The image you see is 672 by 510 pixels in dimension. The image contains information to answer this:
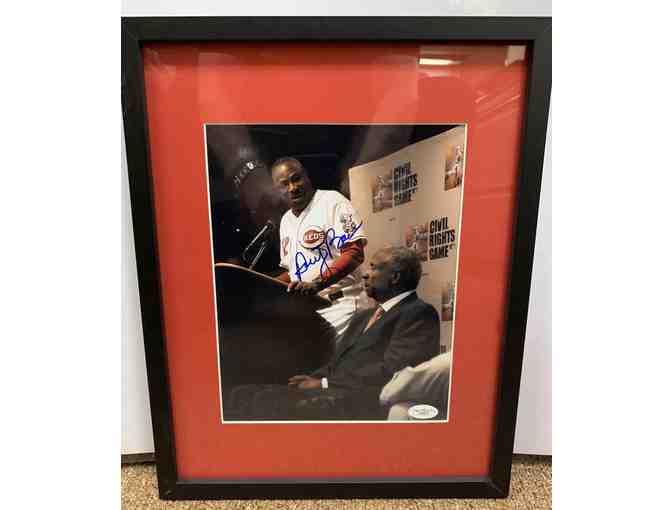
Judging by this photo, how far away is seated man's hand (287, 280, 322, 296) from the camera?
0.49m

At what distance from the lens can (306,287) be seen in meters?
0.49

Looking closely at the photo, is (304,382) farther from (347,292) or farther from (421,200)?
(421,200)

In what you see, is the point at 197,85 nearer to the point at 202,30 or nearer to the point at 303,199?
the point at 202,30

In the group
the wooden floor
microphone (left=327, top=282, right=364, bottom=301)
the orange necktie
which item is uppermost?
microphone (left=327, top=282, right=364, bottom=301)

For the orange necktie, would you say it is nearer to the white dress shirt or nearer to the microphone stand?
the white dress shirt

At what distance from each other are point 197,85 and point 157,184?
121 millimetres

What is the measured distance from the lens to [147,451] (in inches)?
22.9

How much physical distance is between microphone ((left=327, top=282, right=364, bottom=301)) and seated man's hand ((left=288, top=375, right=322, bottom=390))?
0.11 metres

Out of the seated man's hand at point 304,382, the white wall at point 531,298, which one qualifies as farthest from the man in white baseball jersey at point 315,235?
the white wall at point 531,298

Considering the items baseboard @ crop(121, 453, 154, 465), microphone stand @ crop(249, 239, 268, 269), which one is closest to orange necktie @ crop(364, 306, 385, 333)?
microphone stand @ crop(249, 239, 268, 269)

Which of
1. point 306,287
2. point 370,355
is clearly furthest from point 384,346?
point 306,287

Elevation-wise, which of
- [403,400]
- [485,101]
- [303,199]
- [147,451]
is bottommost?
[147,451]
